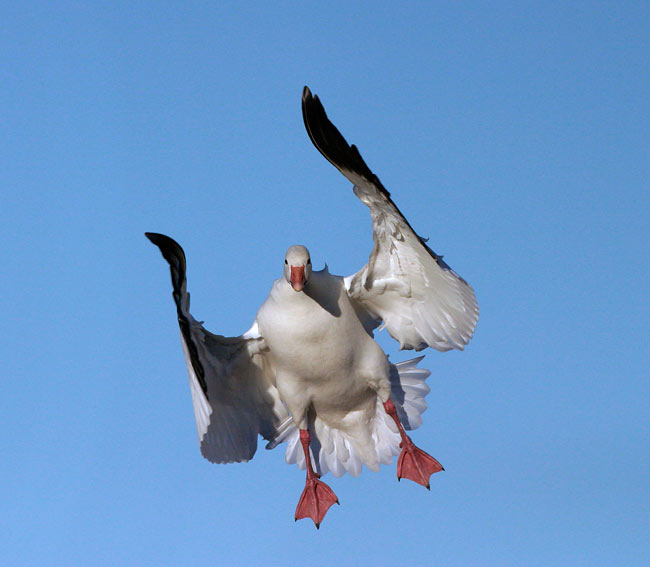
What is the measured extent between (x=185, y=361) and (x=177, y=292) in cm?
80

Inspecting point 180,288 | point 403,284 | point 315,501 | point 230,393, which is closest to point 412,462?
point 315,501

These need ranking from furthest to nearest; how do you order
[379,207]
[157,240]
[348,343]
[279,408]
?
[279,408] → [348,343] → [379,207] → [157,240]

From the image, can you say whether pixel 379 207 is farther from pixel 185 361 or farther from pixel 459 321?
pixel 185 361

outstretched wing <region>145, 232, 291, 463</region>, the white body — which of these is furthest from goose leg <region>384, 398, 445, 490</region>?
outstretched wing <region>145, 232, 291, 463</region>

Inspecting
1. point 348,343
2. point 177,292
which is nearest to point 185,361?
point 177,292

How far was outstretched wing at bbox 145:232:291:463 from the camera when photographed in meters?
8.86

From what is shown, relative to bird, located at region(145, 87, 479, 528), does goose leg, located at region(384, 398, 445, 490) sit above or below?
below

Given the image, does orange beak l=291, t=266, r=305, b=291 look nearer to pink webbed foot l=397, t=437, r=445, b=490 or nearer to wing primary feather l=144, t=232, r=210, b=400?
wing primary feather l=144, t=232, r=210, b=400

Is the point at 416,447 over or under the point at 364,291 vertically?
under

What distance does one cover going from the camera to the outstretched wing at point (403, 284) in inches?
335

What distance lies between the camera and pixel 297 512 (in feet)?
31.5

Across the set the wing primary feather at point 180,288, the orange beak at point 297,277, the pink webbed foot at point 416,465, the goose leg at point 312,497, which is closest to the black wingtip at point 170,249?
the wing primary feather at point 180,288

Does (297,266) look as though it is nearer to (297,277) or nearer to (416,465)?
(297,277)

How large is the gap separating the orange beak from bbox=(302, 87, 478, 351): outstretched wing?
0.63 metres
